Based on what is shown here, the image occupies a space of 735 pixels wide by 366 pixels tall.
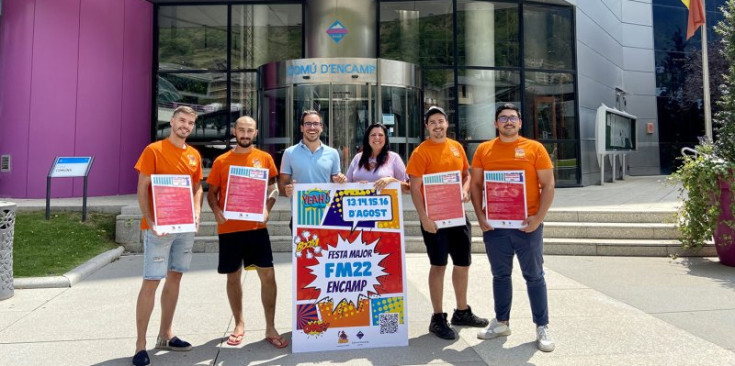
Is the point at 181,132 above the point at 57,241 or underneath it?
above

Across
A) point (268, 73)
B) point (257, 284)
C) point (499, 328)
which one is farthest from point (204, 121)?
point (499, 328)

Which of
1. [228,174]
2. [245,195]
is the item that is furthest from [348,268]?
[228,174]

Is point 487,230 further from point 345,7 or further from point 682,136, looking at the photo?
point 682,136

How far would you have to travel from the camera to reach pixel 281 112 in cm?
1121

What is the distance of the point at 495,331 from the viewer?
3.66 metres

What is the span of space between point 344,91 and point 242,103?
413 centimetres

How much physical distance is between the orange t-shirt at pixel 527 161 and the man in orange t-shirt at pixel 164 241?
8.03 feet

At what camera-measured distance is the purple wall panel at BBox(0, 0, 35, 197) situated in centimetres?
996

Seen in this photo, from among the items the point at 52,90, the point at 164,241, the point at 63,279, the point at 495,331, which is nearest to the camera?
the point at 164,241

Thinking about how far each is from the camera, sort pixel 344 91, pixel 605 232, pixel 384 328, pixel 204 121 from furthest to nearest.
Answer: pixel 204 121 < pixel 344 91 < pixel 605 232 < pixel 384 328

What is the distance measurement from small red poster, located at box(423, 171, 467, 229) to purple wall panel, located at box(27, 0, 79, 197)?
10.3 meters

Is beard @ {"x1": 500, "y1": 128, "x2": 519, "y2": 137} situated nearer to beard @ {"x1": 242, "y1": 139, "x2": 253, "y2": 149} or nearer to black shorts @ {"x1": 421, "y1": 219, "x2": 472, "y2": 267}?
black shorts @ {"x1": 421, "y1": 219, "x2": 472, "y2": 267}

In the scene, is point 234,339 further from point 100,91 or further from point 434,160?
point 100,91

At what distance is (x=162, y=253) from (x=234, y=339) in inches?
37.1
